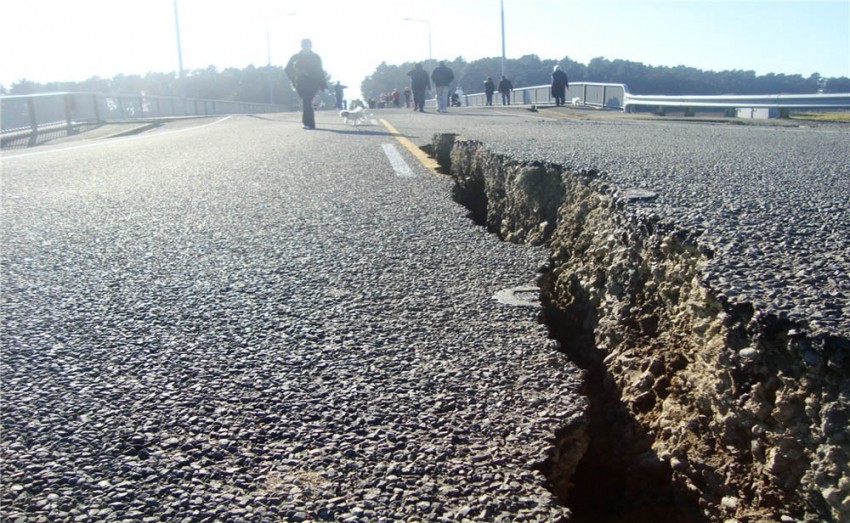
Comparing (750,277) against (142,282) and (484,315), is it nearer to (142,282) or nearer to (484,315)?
(484,315)

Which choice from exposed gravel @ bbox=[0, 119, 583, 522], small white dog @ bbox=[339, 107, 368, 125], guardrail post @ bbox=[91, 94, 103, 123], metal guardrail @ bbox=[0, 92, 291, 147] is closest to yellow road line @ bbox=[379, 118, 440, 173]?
exposed gravel @ bbox=[0, 119, 583, 522]

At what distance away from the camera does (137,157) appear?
8.80m

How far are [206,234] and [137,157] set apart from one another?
5.38 metres

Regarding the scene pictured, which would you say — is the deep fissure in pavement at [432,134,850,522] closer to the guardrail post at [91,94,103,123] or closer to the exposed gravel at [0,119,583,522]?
the exposed gravel at [0,119,583,522]

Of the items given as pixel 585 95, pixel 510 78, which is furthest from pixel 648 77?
pixel 585 95

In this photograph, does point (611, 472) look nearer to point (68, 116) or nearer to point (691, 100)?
point (691, 100)

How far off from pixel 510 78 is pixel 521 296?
100 m

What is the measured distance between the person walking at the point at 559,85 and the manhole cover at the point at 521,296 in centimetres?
2537

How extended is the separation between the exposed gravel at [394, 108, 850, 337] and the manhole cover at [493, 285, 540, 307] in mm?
529

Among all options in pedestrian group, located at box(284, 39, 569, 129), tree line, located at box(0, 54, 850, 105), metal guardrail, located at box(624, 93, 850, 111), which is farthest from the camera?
tree line, located at box(0, 54, 850, 105)

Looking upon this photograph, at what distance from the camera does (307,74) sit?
1512 centimetres

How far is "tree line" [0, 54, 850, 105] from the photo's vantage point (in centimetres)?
5369

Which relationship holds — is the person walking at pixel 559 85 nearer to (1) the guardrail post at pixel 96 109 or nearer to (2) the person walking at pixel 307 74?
(2) the person walking at pixel 307 74

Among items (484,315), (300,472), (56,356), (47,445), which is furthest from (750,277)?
(56,356)
